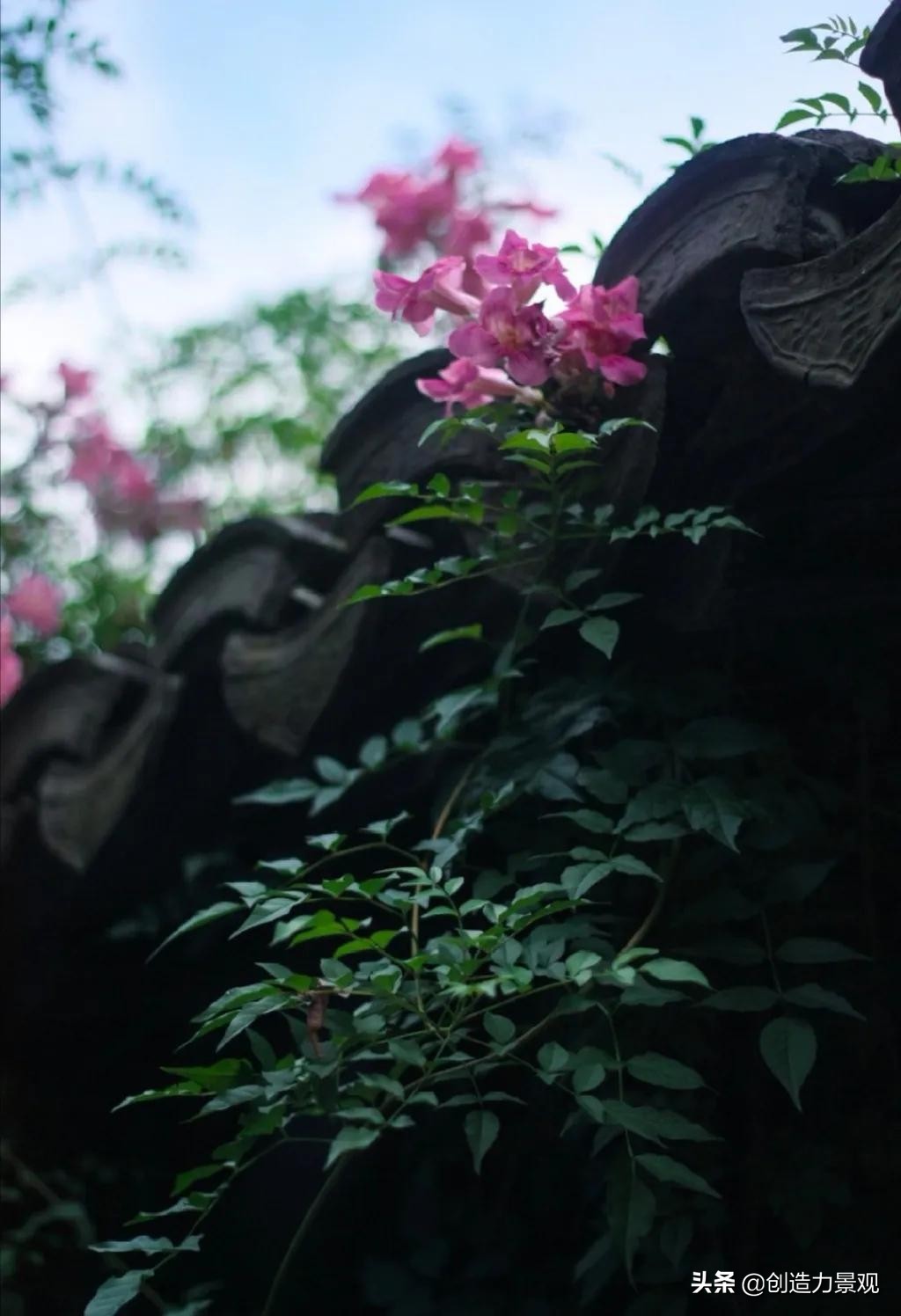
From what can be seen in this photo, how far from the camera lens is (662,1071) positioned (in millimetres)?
1070

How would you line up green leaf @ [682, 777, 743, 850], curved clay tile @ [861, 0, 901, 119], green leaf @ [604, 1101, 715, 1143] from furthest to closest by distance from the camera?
1. green leaf @ [682, 777, 743, 850]
2. green leaf @ [604, 1101, 715, 1143]
3. curved clay tile @ [861, 0, 901, 119]

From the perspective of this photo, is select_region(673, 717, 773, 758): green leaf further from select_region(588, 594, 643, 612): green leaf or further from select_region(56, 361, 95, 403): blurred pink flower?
select_region(56, 361, 95, 403): blurred pink flower

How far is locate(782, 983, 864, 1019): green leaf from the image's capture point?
1.10 m

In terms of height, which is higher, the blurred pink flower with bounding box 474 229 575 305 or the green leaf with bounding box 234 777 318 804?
the blurred pink flower with bounding box 474 229 575 305

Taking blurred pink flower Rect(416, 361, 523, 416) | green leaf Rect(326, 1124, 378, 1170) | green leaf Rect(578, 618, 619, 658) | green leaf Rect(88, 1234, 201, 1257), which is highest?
blurred pink flower Rect(416, 361, 523, 416)

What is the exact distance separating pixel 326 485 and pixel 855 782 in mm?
1594

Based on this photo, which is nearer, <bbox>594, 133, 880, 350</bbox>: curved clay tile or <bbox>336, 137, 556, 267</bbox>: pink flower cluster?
<bbox>594, 133, 880, 350</bbox>: curved clay tile

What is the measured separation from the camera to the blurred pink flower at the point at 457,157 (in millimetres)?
2100

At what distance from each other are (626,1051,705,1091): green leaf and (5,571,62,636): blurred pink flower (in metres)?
1.77

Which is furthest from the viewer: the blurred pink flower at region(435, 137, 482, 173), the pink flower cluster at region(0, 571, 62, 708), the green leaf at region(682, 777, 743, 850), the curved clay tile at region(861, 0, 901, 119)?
the pink flower cluster at region(0, 571, 62, 708)

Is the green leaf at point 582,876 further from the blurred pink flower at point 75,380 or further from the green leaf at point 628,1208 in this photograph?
the blurred pink flower at point 75,380

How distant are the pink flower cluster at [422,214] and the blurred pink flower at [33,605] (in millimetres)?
967

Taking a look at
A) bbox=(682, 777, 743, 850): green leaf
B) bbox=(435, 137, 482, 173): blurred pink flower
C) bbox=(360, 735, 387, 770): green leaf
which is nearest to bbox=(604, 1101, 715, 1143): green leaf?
bbox=(682, 777, 743, 850): green leaf

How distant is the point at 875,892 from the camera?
4.42 ft
